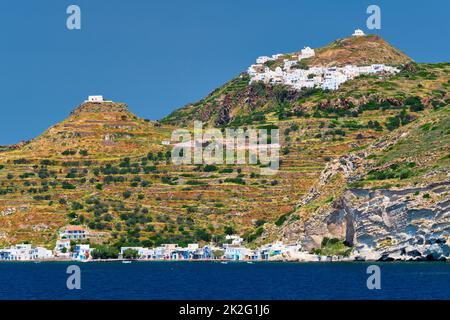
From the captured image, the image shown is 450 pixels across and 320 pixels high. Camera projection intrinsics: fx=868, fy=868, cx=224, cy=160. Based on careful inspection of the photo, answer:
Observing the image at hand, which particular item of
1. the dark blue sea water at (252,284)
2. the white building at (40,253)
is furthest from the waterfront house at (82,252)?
the dark blue sea water at (252,284)

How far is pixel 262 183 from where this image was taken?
158000mm

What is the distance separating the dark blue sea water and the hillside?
10.9 metres

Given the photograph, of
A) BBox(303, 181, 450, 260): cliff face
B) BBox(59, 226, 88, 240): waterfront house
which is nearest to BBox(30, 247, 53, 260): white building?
BBox(59, 226, 88, 240): waterfront house

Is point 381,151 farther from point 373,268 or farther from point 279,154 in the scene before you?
point 373,268

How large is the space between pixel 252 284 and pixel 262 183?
79.4 metres

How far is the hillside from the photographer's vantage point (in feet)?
369

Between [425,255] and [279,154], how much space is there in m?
66.7

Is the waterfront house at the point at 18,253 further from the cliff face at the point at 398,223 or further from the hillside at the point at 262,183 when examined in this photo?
the cliff face at the point at 398,223

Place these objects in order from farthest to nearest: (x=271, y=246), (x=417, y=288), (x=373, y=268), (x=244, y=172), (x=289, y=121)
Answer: (x=289, y=121), (x=244, y=172), (x=271, y=246), (x=373, y=268), (x=417, y=288)

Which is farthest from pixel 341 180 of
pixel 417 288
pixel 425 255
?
pixel 417 288

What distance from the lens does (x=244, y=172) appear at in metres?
164

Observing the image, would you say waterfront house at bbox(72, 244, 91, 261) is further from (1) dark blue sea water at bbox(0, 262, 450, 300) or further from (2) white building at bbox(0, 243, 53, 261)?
(1) dark blue sea water at bbox(0, 262, 450, 300)

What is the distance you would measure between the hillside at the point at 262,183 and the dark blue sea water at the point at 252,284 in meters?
10.9

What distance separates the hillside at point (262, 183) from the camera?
4424 inches
